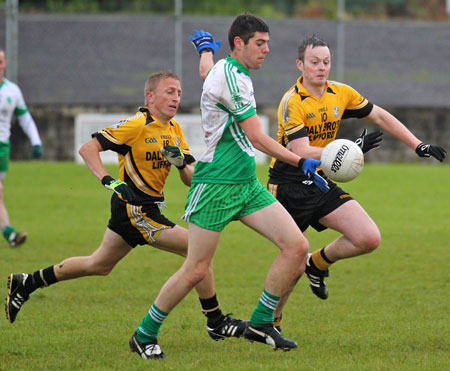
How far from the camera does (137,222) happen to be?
6488 mm

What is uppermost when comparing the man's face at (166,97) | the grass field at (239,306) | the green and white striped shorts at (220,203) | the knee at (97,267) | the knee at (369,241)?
the man's face at (166,97)

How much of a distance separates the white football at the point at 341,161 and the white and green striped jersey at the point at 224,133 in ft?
1.83

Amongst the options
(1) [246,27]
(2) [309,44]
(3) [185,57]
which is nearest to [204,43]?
(2) [309,44]

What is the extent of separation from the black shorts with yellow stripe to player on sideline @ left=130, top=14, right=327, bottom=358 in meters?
0.74

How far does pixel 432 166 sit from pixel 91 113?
868cm

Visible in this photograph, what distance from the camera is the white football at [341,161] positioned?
5.96m

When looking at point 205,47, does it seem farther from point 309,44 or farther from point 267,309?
point 267,309

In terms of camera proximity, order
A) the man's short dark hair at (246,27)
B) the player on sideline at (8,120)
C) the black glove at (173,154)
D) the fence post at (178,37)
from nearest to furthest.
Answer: the man's short dark hair at (246,27) < the black glove at (173,154) < the player on sideline at (8,120) < the fence post at (178,37)

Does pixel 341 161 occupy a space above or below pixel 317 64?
below

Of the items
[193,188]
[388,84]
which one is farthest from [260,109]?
[193,188]

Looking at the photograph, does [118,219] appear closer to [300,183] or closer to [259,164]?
[300,183]

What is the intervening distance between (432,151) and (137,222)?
93.6 inches

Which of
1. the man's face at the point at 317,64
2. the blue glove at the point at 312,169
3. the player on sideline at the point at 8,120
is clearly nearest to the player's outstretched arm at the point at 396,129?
the man's face at the point at 317,64

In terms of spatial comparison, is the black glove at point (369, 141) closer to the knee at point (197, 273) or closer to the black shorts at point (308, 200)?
the black shorts at point (308, 200)
